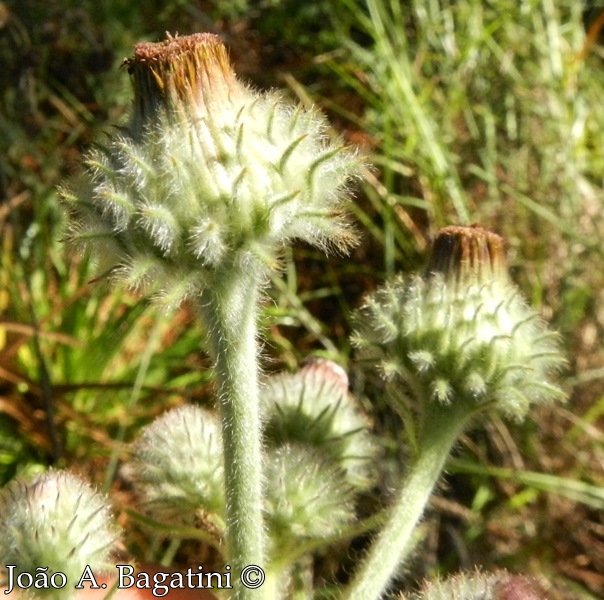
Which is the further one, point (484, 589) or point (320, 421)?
A: point (320, 421)

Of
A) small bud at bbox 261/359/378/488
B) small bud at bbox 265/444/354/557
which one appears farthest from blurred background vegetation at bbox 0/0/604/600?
small bud at bbox 265/444/354/557

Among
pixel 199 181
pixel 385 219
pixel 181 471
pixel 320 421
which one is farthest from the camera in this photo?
pixel 385 219

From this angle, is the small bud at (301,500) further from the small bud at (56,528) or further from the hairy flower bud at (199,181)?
the hairy flower bud at (199,181)

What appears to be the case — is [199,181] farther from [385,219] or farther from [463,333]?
[385,219]

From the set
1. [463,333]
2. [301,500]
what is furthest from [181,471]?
[463,333]

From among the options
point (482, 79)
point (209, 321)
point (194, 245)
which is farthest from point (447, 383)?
point (482, 79)
